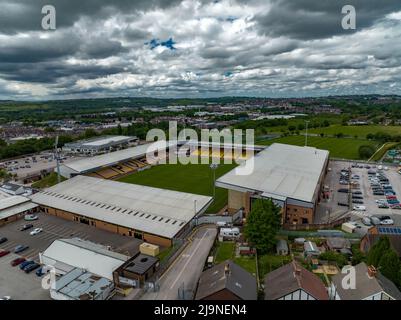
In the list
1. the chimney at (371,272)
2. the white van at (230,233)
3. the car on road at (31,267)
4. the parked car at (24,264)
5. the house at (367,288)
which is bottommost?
the car on road at (31,267)

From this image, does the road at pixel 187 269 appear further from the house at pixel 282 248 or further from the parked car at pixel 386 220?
the parked car at pixel 386 220

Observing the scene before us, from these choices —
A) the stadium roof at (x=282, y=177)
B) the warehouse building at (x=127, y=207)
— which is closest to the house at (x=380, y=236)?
the stadium roof at (x=282, y=177)

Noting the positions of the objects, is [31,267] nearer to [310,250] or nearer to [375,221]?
[310,250]

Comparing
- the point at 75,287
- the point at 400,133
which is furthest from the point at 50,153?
the point at 400,133

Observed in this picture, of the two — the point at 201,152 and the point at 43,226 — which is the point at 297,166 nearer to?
the point at 201,152

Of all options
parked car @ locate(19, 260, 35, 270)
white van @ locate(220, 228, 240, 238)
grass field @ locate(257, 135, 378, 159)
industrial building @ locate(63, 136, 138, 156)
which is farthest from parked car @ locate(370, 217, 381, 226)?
industrial building @ locate(63, 136, 138, 156)

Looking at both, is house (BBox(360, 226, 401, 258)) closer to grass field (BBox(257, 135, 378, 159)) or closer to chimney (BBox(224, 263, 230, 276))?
chimney (BBox(224, 263, 230, 276))

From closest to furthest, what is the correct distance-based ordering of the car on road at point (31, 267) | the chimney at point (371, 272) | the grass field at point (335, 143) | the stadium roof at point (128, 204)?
the chimney at point (371, 272) < the car on road at point (31, 267) < the stadium roof at point (128, 204) < the grass field at point (335, 143)
